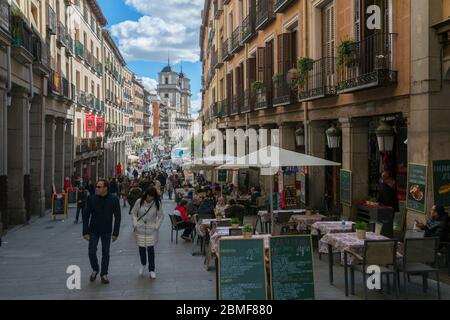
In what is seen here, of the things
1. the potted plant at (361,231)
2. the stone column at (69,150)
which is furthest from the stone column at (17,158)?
the potted plant at (361,231)

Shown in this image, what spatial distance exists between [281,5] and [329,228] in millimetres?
11325

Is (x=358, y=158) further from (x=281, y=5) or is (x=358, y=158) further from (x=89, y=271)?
(x=89, y=271)

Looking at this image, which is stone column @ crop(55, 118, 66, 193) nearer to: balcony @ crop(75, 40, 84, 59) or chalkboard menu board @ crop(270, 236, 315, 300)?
balcony @ crop(75, 40, 84, 59)


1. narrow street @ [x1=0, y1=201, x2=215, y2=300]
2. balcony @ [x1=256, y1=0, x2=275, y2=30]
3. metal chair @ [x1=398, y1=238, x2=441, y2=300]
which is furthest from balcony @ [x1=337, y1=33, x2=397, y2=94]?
balcony @ [x1=256, y1=0, x2=275, y2=30]

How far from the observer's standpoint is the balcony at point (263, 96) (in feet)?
70.5

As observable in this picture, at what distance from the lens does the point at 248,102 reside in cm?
2505

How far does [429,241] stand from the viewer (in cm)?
770

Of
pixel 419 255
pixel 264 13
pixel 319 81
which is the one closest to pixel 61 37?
pixel 264 13

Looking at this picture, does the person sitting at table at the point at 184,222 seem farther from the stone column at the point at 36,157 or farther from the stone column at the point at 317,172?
the stone column at the point at 36,157

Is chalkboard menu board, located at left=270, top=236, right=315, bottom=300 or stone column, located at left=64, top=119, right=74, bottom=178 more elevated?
stone column, located at left=64, top=119, right=74, bottom=178

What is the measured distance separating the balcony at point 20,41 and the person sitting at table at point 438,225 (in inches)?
501

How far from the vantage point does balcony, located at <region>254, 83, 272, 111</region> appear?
2148cm

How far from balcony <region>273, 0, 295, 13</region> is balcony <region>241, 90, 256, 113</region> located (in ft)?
14.9
